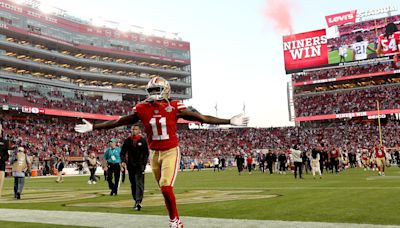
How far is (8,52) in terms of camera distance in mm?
58531

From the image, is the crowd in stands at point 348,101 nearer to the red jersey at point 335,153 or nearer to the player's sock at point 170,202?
the red jersey at point 335,153

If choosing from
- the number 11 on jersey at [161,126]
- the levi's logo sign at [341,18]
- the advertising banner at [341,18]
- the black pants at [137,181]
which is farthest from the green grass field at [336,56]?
the number 11 on jersey at [161,126]

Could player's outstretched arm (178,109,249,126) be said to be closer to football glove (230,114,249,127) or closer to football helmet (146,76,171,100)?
football glove (230,114,249,127)

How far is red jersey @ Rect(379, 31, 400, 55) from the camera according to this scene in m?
55.1

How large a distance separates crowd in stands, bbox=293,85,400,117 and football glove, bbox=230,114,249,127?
5970 cm

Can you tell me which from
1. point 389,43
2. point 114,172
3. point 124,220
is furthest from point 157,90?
point 389,43

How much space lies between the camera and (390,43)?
56.1 m

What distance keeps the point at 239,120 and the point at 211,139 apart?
59.4 m

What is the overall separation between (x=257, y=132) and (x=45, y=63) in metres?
33.2

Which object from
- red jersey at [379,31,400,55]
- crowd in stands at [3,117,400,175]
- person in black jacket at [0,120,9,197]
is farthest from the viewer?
red jersey at [379,31,400,55]

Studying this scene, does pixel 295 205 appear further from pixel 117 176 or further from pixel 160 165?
pixel 117 176

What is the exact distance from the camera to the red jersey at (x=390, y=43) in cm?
5509

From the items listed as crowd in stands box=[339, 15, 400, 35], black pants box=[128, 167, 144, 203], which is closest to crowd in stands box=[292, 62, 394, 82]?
crowd in stands box=[339, 15, 400, 35]

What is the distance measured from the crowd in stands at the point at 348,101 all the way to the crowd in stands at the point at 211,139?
2.41 metres
